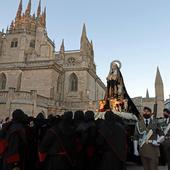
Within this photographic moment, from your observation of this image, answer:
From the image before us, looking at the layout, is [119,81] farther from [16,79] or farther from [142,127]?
[16,79]

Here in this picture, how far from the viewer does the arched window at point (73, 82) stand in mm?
32594

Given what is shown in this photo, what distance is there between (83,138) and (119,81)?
6.07 metres

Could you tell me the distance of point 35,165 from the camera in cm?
565

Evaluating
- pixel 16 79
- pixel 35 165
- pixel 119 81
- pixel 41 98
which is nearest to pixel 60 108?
pixel 41 98

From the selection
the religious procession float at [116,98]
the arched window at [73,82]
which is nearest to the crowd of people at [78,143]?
the religious procession float at [116,98]

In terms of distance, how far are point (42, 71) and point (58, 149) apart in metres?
26.3

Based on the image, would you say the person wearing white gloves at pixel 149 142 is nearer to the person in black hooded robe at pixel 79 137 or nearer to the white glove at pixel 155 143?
the white glove at pixel 155 143

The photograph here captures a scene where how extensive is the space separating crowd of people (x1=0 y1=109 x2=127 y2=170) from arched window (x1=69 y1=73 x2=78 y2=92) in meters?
27.0

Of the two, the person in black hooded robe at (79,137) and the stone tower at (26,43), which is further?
the stone tower at (26,43)

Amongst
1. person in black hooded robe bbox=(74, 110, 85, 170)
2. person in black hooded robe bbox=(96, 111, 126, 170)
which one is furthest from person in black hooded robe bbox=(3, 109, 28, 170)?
person in black hooded robe bbox=(96, 111, 126, 170)

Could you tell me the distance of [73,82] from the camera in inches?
1298

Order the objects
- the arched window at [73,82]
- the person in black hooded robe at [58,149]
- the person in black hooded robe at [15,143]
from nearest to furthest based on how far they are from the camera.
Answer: the person in black hooded robe at [58,149] → the person in black hooded robe at [15,143] → the arched window at [73,82]

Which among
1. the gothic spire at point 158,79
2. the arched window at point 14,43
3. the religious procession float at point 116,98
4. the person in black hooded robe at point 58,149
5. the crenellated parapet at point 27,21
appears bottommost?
the person in black hooded robe at point 58,149

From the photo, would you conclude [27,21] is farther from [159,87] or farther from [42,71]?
[159,87]
